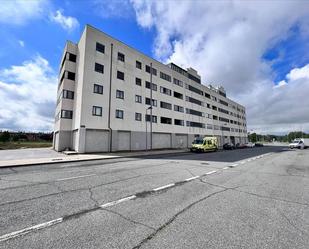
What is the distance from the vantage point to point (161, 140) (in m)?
34.4

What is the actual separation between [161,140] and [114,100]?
42.0 feet

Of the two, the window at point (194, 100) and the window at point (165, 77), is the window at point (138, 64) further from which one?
the window at point (194, 100)

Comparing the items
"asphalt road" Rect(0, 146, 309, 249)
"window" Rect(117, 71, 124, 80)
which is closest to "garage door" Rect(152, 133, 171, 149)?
"window" Rect(117, 71, 124, 80)

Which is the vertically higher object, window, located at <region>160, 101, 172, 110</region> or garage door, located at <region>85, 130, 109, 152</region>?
window, located at <region>160, 101, 172, 110</region>

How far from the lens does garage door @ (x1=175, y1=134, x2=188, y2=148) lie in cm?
3882

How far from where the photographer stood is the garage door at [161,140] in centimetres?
3278

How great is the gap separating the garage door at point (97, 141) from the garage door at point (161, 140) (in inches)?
404

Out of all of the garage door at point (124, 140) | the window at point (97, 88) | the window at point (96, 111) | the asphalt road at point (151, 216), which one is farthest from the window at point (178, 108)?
the asphalt road at point (151, 216)

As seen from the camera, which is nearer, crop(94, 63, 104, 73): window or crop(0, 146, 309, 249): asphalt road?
crop(0, 146, 309, 249): asphalt road

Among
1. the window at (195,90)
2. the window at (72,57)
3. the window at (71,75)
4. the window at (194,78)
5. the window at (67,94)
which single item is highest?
the window at (194,78)

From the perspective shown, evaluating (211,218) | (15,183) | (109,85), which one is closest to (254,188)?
(211,218)

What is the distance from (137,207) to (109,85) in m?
23.5

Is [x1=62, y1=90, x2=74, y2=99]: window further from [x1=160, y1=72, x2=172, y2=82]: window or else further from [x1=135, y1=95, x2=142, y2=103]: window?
[x1=160, y1=72, x2=172, y2=82]: window

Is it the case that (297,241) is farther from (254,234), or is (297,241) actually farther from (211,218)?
(211,218)
